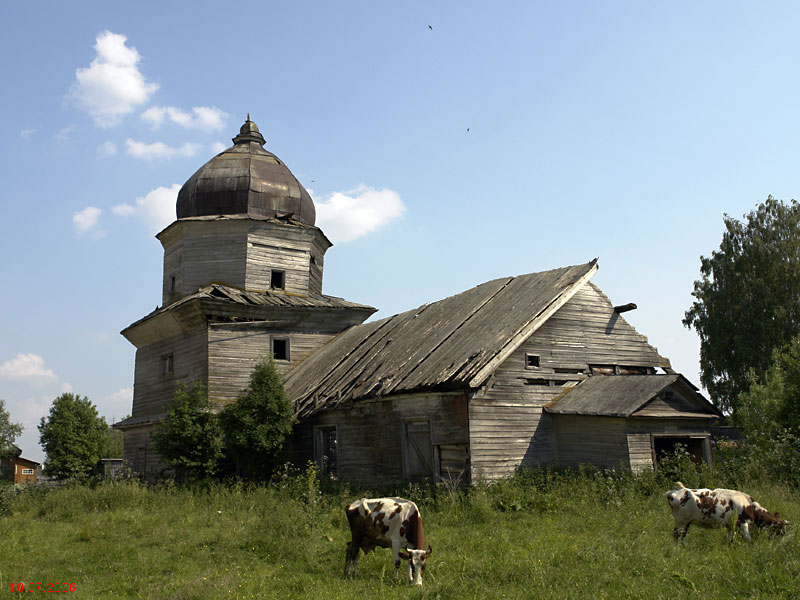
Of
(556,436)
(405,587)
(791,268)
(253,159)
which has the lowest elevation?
(405,587)

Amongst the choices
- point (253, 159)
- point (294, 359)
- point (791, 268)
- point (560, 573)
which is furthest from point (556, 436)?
point (791, 268)

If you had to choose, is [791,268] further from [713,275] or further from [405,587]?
[405,587]

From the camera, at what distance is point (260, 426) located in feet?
58.6

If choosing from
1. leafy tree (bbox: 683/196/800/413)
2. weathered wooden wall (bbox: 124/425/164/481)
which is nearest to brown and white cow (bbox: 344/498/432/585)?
weathered wooden wall (bbox: 124/425/164/481)

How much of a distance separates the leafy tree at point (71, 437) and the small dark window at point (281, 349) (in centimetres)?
→ 1837

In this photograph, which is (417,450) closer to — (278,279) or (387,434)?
(387,434)

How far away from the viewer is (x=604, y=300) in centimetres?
1769

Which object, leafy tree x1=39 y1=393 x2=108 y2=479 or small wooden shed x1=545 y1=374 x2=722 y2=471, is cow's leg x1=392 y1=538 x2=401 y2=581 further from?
leafy tree x1=39 y1=393 x2=108 y2=479

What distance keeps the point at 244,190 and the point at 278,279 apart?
12.4ft

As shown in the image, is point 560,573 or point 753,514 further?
point 753,514

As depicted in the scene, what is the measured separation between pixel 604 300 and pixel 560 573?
10.8 m

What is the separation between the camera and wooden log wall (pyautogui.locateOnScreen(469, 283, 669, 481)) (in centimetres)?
1461

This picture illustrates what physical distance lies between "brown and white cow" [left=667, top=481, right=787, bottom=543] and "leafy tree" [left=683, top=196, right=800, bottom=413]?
85.7ft

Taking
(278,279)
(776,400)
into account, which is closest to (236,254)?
(278,279)
